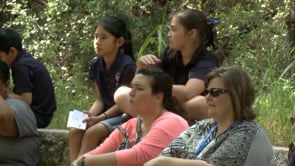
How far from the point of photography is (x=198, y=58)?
19.4 ft

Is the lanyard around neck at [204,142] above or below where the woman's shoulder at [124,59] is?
below

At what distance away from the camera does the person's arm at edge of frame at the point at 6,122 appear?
610cm

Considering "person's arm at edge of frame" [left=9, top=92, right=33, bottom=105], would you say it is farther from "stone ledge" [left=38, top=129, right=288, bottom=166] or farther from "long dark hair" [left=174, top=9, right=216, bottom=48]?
"long dark hair" [left=174, top=9, right=216, bottom=48]

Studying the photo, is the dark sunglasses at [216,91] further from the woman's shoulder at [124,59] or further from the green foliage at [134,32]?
the green foliage at [134,32]

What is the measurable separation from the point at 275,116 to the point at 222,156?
175cm

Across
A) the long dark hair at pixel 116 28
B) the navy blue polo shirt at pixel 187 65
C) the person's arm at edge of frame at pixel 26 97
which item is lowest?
the person's arm at edge of frame at pixel 26 97

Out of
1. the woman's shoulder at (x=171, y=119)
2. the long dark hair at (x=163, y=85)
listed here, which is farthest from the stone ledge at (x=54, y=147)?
the woman's shoulder at (x=171, y=119)

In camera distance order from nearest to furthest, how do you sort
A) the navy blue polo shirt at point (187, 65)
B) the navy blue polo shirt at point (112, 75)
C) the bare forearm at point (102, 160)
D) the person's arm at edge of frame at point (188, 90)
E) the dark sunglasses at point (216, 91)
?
the dark sunglasses at point (216, 91), the bare forearm at point (102, 160), the person's arm at edge of frame at point (188, 90), the navy blue polo shirt at point (187, 65), the navy blue polo shirt at point (112, 75)

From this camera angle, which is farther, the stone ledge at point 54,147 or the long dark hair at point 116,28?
the stone ledge at point 54,147

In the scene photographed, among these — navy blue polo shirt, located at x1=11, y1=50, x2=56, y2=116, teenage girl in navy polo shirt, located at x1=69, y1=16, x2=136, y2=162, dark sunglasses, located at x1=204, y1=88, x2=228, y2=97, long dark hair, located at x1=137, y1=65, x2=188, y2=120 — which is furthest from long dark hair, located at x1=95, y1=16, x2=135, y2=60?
dark sunglasses, located at x1=204, y1=88, x2=228, y2=97

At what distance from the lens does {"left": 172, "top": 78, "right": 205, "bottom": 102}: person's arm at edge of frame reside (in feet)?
18.4

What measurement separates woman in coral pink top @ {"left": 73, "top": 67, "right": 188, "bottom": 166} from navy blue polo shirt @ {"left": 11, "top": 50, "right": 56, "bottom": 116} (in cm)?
146

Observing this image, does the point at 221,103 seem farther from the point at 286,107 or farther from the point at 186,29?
the point at 286,107

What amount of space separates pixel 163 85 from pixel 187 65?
63cm
